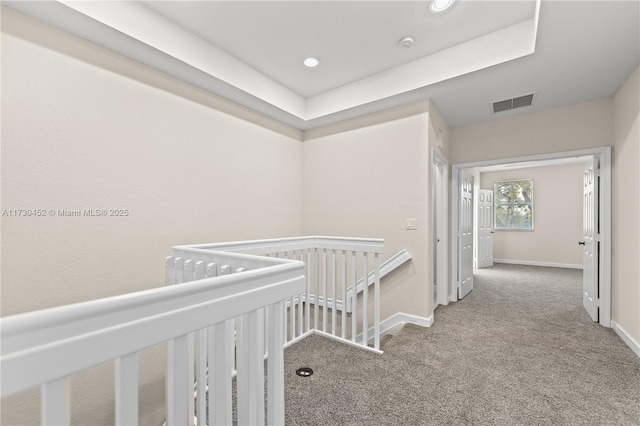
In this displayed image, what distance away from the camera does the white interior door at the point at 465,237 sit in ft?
13.1

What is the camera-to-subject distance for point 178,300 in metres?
0.81

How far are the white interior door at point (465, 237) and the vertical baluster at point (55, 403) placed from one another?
4177 millimetres

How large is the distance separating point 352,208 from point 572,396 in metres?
2.51

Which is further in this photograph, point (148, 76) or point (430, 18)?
point (148, 76)

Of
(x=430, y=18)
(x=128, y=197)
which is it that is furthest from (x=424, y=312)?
(x=128, y=197)

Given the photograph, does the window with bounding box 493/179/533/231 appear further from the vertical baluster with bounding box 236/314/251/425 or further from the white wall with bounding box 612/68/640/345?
the vertical baluster with bounding box 236/314/251/425

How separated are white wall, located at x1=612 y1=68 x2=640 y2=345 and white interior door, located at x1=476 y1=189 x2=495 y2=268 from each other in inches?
145

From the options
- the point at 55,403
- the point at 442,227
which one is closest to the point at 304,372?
the point at 55,403

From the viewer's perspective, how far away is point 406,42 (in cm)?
250

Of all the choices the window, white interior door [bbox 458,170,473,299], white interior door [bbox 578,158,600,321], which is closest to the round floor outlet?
white interior door [bbox 458,170,473,299]

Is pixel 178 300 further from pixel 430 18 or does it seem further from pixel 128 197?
pixel 430 18

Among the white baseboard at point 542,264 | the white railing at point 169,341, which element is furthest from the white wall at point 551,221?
the white railing at point 169,341

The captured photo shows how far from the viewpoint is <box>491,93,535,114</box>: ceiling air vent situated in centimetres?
305

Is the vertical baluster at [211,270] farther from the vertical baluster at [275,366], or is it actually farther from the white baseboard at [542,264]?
the white baseboard at [542,264]
